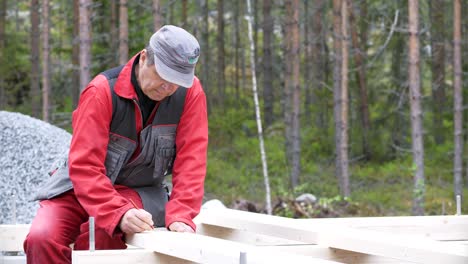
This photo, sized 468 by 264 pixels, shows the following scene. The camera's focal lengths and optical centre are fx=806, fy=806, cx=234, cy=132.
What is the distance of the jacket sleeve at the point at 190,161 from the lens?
156 inches

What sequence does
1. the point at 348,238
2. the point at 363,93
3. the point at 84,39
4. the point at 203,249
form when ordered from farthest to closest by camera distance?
the point at 363,93 < the point at 84,39 < the point at 348,238 < the point at 203,249

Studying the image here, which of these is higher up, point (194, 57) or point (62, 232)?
point (194, 57)

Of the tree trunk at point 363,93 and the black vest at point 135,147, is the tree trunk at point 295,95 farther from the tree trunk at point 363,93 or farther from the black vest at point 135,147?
the black vest at point 135,147

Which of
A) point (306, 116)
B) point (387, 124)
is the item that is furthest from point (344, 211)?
point (306, 116)

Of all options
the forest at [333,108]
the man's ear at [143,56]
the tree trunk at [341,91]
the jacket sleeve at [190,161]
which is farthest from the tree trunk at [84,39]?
the man's ear at [143,56]

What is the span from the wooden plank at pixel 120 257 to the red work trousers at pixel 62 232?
0.27m

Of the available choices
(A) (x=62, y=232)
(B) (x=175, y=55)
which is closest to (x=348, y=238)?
(B) (x=175, y=55)

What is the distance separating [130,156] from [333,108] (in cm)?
1776

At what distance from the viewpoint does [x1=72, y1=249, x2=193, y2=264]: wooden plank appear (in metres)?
3.54

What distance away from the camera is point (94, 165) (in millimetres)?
3781

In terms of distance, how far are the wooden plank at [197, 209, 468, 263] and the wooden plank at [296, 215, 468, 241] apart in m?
0.45

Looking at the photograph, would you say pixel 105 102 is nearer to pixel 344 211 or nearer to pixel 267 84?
pixel 344 211

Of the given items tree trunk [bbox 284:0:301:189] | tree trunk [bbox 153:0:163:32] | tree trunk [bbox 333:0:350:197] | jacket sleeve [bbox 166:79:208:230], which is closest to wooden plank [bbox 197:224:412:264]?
jacket sleeve [bbox 166:79:208:230]

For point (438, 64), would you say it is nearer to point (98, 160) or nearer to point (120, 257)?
point (98, 160)
